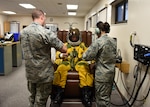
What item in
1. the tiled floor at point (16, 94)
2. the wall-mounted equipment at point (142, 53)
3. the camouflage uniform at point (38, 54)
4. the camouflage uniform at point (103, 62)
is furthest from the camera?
the tiled floor at point (16, 94)

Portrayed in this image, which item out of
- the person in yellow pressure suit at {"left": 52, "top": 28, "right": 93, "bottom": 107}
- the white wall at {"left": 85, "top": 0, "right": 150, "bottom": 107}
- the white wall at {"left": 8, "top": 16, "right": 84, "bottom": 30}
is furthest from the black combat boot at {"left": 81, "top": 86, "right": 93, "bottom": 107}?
the white wall at {"left": 8, "top": 16, "right": 84, "bottom": 30}

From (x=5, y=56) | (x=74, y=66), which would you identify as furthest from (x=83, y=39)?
(x=5, y=56)

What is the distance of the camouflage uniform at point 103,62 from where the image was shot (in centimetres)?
236

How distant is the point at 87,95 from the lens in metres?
2.70

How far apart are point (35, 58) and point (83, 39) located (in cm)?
169

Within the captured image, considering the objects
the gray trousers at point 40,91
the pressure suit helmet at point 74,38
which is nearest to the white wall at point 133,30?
the pressure suit helmet at point 74,38

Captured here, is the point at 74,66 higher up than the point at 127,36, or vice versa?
the point at 127,36

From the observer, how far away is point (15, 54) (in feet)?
20.3

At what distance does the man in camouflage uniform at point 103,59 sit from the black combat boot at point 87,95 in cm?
22

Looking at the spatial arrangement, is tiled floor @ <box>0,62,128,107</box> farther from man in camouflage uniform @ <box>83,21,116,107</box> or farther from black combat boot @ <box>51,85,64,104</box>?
man in camouflage uniform @ <box>83,21,116,107</box>

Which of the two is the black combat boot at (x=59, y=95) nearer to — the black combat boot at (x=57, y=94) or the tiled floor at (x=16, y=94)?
the black combat boot at (x=57, y=94)

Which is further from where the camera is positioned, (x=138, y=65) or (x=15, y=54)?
(x=15, y=54)

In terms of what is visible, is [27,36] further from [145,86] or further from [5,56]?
[5,56]

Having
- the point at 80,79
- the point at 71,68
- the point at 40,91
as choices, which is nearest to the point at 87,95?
the point at 80,79
